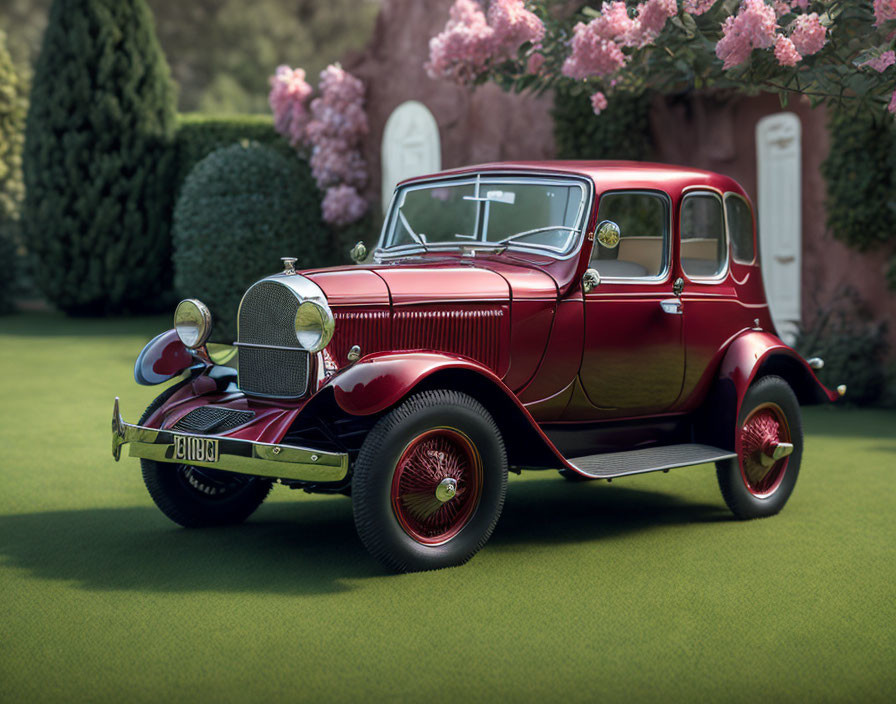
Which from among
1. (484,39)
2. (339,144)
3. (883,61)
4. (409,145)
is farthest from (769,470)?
(339,144)

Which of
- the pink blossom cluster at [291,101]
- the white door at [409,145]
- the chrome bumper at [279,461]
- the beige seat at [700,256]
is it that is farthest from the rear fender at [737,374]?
the pink blossom cluster at [291,101]

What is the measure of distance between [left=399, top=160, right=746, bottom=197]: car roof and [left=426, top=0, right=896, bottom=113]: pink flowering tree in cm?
61

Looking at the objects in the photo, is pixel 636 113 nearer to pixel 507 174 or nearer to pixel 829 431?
pixel 829 431

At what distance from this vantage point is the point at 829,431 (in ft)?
27.9

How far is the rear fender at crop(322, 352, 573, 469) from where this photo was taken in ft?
14.4

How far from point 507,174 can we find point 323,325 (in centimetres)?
153

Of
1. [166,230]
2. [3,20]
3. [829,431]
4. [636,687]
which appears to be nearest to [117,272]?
[166,230]

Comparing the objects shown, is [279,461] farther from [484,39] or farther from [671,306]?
[484,39]

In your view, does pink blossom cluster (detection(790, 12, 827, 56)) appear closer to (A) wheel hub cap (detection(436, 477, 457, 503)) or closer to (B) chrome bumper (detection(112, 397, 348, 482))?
(A) wheel hub cap (detection(436, 477, 457, 503))

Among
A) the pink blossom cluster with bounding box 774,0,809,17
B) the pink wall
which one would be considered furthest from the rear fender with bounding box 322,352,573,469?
the pink wall

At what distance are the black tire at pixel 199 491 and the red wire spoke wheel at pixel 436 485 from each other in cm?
110

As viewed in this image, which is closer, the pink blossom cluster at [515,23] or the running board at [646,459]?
the running board at [646,459]

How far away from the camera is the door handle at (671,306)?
5.55 metres

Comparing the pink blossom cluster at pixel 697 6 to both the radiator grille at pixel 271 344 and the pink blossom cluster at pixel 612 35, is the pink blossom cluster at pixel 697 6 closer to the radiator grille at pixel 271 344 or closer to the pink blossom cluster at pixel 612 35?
the pink blossom cluster at pixel 612 35
